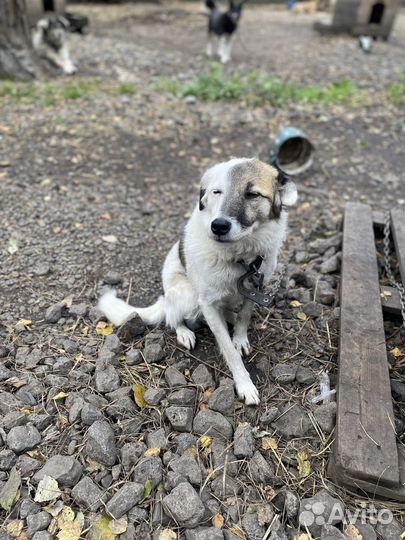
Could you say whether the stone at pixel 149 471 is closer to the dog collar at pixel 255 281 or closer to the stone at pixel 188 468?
the stone at pixel 188 468

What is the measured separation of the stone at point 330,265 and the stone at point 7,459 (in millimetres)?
2637

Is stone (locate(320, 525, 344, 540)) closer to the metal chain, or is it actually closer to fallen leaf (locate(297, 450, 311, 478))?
fallen leaf (locate(297, 450, 311, 478))

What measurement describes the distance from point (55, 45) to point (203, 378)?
7.83 m

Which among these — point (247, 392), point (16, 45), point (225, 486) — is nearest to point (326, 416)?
point (247, 392)

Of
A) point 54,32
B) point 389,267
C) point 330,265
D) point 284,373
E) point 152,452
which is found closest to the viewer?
point 152,452

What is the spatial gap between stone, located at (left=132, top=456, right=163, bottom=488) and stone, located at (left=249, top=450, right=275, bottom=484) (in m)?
0.48

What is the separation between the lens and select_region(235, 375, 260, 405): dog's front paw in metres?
2.49

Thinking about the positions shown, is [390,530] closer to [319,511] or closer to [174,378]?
[319,511]

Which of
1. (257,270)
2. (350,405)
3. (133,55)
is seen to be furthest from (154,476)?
(133,55)

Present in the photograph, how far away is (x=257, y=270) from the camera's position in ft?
8.14

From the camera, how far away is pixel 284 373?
2676 mm

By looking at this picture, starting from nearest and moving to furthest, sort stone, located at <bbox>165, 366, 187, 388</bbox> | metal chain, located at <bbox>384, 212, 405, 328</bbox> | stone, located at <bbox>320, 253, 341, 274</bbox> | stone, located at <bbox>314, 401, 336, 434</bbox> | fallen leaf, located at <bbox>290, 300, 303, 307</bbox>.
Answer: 1. stone, located at <bbox>314, 401, 336, 434</bbox>
2. stone, located at <bbox>165, 366, 187, 388</bbox>
3. metal chain, located at <bbox>384, 212, 405, 328</bbox>
4. fallen leaf, located at <bbox>290, 300, 303, 307</bbox>
5. stone, located at <bbox>320, 253, 341, 274</bbox>

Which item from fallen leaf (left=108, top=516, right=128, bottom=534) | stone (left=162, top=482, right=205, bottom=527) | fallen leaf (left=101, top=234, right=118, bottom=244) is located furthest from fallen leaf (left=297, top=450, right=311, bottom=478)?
fallen leaf (left=101, top=234, right=118, bottom=244)

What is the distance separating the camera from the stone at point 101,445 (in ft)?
7.12
